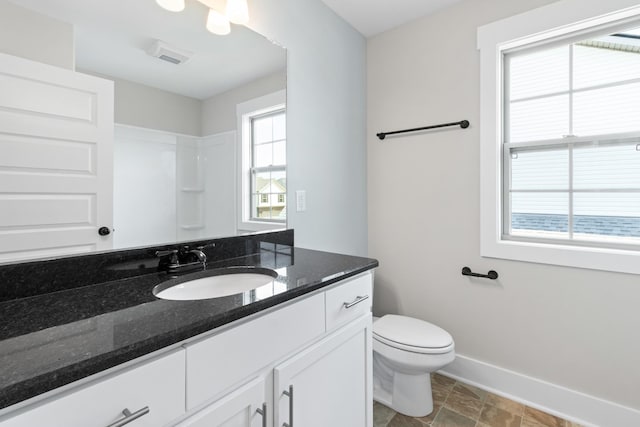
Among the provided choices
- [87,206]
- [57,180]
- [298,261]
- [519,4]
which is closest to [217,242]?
[298,261]

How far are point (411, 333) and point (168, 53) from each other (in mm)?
1761

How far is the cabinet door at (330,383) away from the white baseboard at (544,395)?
967 mm

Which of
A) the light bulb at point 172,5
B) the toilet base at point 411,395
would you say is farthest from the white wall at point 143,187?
the toilet base at point 411,395

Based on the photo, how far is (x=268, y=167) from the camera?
1.64 meters

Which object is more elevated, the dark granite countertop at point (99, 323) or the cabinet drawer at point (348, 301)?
the dark granite countertop at point (99, 323)

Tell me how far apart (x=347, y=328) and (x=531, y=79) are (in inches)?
70.6

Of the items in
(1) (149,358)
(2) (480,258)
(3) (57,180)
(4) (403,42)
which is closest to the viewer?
(1) (149,358)

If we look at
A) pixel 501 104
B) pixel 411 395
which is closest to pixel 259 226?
pixel 411 395

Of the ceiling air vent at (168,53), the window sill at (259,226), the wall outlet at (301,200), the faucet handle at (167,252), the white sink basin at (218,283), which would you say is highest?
the ceiling air vent at (168,53)

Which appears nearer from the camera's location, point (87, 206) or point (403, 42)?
point (87, 206)

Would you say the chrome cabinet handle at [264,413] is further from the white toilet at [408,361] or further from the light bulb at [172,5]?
the light bulb at [172,5]

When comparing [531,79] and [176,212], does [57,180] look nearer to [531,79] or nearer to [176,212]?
[176,212]

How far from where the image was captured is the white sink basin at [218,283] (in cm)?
106

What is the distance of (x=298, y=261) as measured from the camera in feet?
4.35
